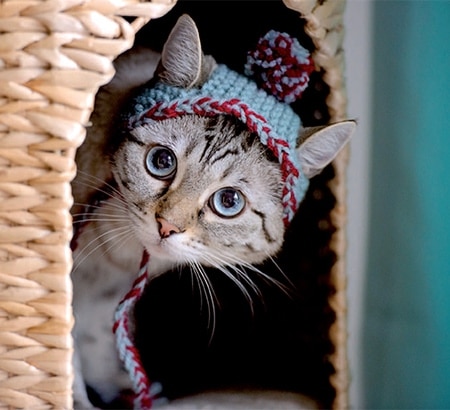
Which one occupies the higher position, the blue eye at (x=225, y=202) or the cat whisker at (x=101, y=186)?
the blue eye at (x=225, y=202)

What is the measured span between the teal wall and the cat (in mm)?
190

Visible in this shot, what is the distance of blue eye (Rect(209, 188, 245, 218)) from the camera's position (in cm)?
104

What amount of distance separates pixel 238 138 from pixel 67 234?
1.10ft

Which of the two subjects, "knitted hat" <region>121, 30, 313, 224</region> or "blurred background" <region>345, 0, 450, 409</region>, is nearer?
"knitted hat" <region>121, 30, 313, 224</region>

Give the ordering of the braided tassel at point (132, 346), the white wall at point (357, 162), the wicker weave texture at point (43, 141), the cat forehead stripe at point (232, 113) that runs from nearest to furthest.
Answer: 1. the wicker weave texture at point (43, 141)
2. the cat forehead stripe at point (232, 113)
3. the braided tassel at point (132, 346)
4. the white wall at point (357, 162)

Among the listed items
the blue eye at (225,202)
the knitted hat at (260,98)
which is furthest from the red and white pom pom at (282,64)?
the blue eye at (225,202)

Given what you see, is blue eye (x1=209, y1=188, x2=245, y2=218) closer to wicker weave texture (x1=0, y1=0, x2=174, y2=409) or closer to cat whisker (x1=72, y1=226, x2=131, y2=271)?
cat whisker (x1=72, y1=226, x2=131, y2=271)

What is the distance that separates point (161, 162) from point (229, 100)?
0.14 metres

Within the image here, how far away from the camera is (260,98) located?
1.03 m

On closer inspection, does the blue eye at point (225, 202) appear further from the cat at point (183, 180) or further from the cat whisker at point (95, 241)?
the cat whisker at point (95, 241)

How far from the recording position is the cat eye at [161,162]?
3.41ft

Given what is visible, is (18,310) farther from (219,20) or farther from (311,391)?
(219,20)

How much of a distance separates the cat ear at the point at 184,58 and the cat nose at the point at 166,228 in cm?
20

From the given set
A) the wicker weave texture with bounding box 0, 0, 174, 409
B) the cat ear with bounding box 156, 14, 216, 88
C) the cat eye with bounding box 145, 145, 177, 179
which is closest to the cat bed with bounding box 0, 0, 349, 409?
the wicker weave texture with bounding box 0, 0, 174, 409
